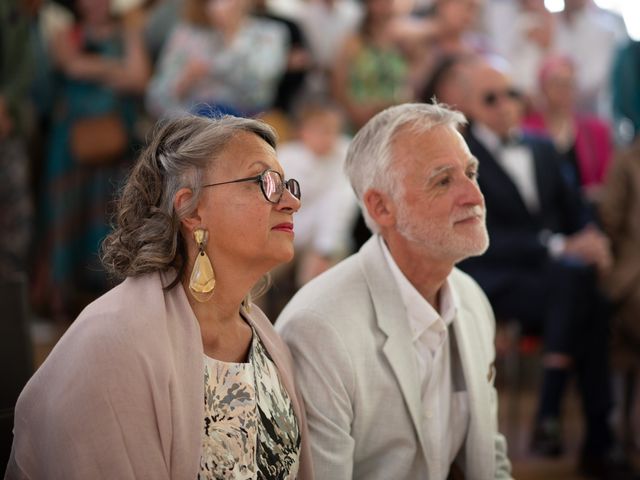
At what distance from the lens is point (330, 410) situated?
210cm

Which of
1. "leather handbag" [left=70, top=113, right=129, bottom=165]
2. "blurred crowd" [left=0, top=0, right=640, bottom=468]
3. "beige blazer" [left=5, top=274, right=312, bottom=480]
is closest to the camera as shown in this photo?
"beige blazer" [left=5, top=274, right=312, bottom=480]

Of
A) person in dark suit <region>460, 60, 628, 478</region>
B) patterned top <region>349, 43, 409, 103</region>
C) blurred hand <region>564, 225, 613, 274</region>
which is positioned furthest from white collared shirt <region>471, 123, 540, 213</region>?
patterned top <region>349, 43, 409, 103</region>

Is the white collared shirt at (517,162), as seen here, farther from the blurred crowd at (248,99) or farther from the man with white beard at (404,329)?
the man with white beard at (404,329)

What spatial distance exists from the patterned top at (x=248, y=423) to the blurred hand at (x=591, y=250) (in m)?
2.22

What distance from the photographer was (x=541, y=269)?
13.0 ft

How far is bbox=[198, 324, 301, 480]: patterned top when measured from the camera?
6.02ft

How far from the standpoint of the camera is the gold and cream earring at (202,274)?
1861 mm

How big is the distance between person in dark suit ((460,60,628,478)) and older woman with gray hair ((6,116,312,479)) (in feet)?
6.51

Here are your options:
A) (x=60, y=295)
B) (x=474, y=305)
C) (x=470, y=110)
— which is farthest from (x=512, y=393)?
(x=60, y=295)

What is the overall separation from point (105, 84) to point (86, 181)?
475 millimetres

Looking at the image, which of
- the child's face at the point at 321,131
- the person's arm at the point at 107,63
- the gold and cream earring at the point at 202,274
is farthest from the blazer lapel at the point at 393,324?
the person's arm at the point at 107,63

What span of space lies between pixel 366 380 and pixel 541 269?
1979 millimetres

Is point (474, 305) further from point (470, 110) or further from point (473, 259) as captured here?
point (470, 110)

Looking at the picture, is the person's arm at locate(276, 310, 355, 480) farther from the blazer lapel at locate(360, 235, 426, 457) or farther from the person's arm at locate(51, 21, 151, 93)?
the person's arm at locate(51, 21, 151, 93)
